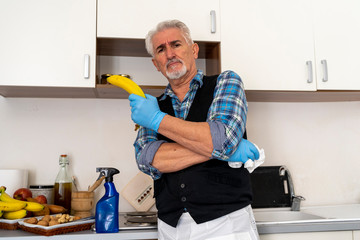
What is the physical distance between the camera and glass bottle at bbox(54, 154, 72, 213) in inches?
71.4

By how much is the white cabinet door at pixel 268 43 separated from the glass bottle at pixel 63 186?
98 centimetres

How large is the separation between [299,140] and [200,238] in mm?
1213

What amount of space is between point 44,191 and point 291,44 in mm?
1504

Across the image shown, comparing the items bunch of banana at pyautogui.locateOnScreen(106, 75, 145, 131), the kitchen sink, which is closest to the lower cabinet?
the kitchen sink

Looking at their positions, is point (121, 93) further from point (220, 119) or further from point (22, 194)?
point (220, 119)

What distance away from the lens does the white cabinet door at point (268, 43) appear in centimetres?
183

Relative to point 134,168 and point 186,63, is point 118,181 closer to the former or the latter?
point 134,168

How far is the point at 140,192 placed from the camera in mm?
1962

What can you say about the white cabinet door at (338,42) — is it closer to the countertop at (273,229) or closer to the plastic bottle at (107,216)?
the countertop at (273,229)

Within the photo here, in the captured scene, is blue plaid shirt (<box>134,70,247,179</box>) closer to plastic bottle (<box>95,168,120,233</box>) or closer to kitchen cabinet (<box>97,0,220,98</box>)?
plastic bottle (<box>95,168,120,233</box>)

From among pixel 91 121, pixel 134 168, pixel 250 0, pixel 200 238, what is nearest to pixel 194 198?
pixel 200 238

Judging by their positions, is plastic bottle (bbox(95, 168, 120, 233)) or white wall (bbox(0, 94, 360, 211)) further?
white wall (bbox(0, 94, 360, 211))

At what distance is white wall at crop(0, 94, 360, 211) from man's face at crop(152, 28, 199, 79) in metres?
0.63

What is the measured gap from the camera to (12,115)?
1967 mm
